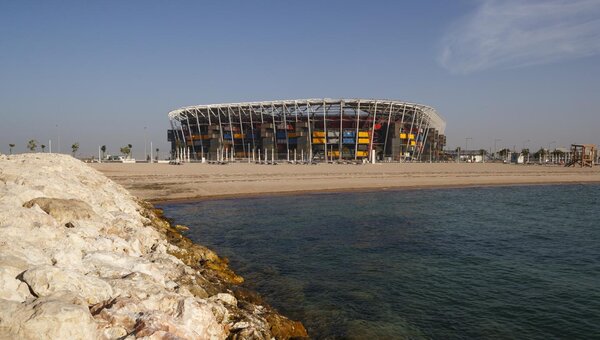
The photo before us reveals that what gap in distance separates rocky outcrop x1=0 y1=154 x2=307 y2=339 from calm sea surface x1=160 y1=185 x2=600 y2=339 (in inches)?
72.5

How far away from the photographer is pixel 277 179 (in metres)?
46.3

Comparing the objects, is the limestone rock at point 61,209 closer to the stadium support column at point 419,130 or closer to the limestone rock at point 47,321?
the limestone rock at point 47,321

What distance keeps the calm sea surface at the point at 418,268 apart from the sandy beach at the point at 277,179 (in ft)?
35.2

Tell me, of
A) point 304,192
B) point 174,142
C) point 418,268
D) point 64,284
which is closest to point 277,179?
point 304,192

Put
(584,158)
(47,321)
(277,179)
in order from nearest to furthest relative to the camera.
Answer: (47,321), (277,179), (584,158)

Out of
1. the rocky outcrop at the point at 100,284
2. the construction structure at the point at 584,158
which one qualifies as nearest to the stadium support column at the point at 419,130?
the construction structure at the point at 584,158

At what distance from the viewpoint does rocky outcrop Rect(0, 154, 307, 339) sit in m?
4.59

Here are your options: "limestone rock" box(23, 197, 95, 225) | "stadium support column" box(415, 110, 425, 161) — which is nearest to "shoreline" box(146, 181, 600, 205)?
"limestone rock" box(23, 197, 95, 225)

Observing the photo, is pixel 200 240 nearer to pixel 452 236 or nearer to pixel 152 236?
pixel 152 236

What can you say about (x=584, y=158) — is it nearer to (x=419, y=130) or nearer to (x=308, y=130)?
(x=419, y=130)

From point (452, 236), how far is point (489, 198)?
21.3 meters

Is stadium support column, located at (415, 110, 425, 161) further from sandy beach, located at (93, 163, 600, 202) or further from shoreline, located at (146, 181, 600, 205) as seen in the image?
shoreline, located at (146, 181, 600, 205)

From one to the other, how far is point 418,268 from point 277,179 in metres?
34.0

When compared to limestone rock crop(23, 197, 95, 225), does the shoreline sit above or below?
below
